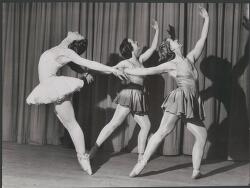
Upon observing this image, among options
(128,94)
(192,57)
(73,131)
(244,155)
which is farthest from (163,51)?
(244,155)

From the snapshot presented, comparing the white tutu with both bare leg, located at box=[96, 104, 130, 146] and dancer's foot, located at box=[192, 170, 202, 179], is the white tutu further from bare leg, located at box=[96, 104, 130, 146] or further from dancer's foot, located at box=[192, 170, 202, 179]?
dancer's foot, located at box=[192, 170, 202, 179]

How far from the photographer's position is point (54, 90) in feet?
12.8

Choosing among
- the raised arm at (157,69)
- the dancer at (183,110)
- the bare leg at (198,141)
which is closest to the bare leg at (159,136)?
the dancer at (183,110)

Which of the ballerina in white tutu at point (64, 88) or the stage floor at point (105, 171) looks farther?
the ballerina in white tutu at point (64, 88)

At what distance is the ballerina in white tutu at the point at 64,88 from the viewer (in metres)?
3.89

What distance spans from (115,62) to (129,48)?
0.57 metres

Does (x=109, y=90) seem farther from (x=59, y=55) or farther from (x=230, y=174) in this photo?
(x=230, y=174)

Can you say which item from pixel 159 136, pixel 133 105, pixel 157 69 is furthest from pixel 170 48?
pixel 159 136

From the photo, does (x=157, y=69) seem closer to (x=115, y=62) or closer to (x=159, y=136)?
(x=159, y=136)

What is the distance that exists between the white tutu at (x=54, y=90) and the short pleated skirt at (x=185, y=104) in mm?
922

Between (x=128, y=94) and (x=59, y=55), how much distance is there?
2.92ft

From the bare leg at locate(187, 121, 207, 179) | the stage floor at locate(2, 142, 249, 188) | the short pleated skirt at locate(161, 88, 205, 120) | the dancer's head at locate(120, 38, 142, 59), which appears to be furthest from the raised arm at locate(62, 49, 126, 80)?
the stage floor at locate(2, 142, 249, 188)

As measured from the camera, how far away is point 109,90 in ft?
16.7

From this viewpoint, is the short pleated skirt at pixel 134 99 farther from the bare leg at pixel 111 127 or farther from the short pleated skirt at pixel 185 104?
the short pleated skirt at pixel 185 104
